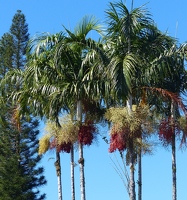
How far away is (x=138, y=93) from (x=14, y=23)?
54.8ft

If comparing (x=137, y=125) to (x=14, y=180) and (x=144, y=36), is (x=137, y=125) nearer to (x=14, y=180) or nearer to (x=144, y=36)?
(x=144, y=36)

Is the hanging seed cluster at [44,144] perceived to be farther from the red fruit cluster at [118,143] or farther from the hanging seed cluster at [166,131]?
the hanging seed cluster at [166,131]

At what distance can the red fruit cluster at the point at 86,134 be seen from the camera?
20.5 m

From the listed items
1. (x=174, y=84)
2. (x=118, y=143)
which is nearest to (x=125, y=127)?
Result: (x=118, y=143)

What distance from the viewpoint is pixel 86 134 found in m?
20.6

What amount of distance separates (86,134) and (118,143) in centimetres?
151

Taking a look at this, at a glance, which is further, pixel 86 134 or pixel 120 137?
pixel 86 134

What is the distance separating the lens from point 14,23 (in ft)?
118

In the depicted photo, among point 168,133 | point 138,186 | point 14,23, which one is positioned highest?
point 14,23

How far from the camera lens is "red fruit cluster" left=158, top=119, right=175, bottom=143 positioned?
19.8m

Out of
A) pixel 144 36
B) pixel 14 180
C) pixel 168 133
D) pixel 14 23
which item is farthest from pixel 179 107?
pixel 14 23

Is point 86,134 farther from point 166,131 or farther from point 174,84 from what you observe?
point 174,84

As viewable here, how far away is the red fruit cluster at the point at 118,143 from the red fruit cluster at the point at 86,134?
3.88 ft

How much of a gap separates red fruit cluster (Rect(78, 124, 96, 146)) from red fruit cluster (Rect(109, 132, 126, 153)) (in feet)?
3.88
